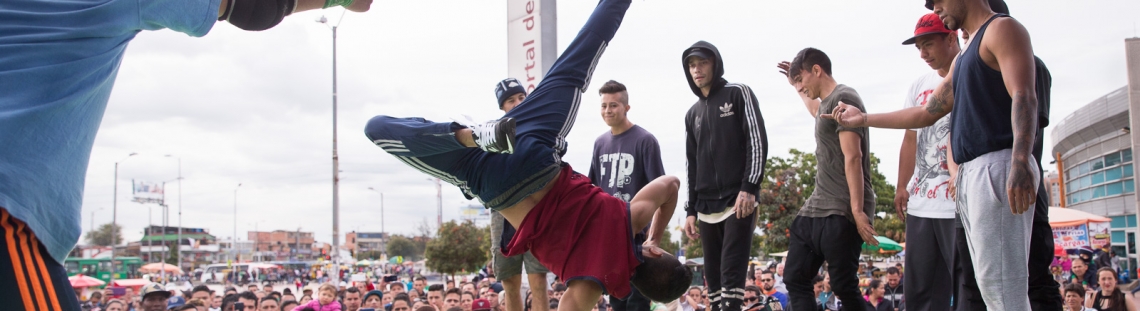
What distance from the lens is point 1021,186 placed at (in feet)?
9.11

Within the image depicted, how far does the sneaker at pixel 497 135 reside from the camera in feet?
10.4

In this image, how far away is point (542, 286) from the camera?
4973 mm

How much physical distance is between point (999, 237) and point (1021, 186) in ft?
0.96

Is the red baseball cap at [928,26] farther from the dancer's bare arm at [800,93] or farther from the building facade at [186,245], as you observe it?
the building facade at [186,245]

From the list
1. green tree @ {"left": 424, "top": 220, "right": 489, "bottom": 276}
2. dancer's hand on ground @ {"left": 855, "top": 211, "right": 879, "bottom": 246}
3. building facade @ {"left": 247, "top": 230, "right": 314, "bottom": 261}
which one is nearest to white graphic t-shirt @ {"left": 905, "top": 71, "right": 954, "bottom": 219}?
dancer's hand on ground @ {"left": 855, "top": 211, "right": 879, "bottom": 246}

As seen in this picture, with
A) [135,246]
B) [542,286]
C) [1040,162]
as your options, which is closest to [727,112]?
[542,286]

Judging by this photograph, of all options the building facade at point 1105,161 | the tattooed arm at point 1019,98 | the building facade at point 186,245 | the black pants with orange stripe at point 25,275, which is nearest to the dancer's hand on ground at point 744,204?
the tattooed arm at point 1019,98

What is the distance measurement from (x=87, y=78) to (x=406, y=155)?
2.09 m

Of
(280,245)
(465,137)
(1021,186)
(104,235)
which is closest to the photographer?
(1021,186)

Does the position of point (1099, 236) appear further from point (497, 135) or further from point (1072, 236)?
point (497, 135)

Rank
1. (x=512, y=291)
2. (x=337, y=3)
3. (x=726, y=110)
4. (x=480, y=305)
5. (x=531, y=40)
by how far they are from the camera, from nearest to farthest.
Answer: (x=337, y=3) < (x=726, y=110) < (x=512, y=291) < (x=531, y=40) < (x=480, y=305)

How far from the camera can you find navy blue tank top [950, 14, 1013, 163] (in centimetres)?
303

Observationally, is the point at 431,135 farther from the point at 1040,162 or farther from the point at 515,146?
the point at 1040,162

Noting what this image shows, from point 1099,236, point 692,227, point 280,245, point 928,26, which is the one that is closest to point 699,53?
point 692,227
